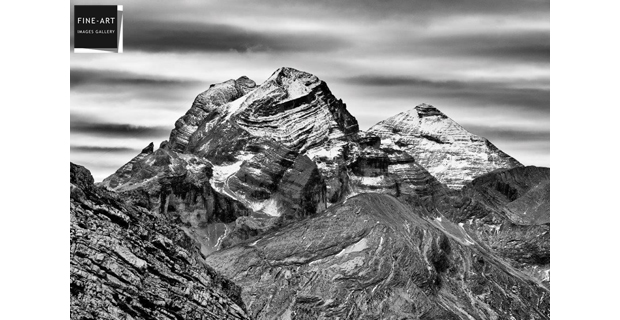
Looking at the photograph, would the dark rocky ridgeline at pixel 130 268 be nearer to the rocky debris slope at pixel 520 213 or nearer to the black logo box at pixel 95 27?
the black logo box at pixel 95 27

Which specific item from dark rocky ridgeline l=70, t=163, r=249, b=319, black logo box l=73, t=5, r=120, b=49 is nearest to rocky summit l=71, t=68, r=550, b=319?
dark rocky ridgeline l=70, t=163, r=249, b=319

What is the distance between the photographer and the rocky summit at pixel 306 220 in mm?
45250

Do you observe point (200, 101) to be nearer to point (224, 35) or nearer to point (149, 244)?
point (224, 35)

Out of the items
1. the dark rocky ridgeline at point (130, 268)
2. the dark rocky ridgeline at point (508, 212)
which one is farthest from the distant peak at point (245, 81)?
the dark rocky ridgeline at point (508, 212)

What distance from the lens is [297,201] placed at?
203 ft

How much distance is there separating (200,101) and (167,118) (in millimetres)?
1687

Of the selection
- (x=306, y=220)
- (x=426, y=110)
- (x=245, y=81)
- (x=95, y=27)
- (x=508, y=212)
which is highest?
(x=95, y=27)

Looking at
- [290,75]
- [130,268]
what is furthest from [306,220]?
[130,268]

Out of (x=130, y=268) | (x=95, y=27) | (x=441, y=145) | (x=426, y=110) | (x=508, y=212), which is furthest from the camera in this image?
(x=508, y=212)

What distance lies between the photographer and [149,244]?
1799 inches

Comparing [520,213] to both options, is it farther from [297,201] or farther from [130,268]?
[130,268]

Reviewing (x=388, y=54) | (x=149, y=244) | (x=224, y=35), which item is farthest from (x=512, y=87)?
(x=149, y=244)

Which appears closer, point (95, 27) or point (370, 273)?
point (95, 27)

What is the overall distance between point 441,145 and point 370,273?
10321mm
